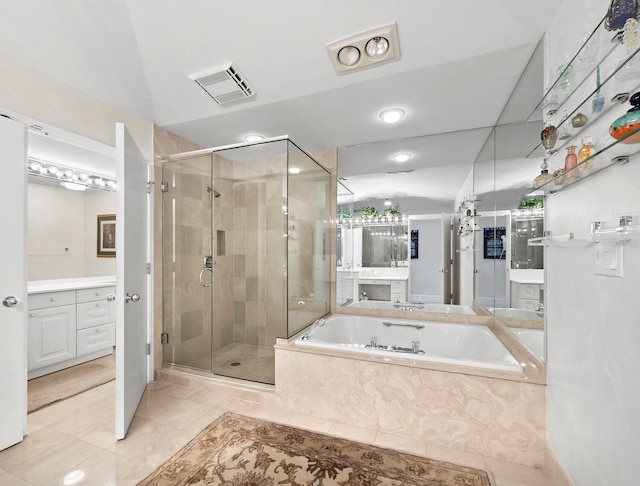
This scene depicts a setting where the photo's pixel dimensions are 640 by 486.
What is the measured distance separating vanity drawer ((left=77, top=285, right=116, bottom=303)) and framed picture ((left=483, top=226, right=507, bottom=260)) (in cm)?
394

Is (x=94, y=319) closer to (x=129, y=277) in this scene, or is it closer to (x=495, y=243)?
(x=129, y=277)

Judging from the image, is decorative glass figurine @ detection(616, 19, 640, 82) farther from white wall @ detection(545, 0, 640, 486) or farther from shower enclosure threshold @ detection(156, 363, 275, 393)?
shower enclosure threshold @ detection(156, 363, 275, 393)

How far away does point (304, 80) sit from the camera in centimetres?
199

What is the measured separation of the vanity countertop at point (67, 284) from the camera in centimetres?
286

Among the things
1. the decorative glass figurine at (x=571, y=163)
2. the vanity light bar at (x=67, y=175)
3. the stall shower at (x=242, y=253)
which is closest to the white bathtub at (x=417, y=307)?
the stall shower at (x=242, y=253)

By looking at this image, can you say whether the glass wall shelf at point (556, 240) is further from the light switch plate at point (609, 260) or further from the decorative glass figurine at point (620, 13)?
the decorative glass figurine at point (620, 13)

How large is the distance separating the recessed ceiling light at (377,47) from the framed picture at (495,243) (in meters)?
1.47

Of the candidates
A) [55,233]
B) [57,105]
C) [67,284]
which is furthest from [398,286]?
[55,233]

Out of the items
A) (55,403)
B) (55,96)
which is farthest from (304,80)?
(55,403)

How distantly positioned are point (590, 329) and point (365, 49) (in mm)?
1828

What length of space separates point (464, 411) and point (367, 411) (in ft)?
1.96

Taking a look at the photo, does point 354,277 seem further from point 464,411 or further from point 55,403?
point 55,403

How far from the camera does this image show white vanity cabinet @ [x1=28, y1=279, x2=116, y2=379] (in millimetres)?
2684

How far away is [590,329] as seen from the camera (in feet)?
3.76
